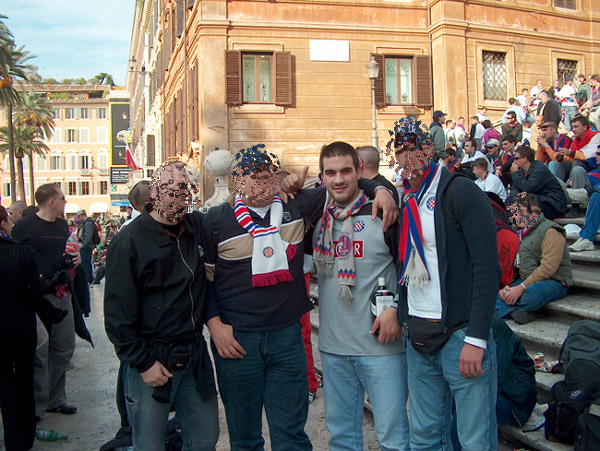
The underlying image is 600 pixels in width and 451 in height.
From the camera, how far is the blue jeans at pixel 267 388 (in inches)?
113

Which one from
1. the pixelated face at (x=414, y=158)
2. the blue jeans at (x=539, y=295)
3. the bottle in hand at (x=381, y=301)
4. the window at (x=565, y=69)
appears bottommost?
the blue jeans at (x=539, y=295)

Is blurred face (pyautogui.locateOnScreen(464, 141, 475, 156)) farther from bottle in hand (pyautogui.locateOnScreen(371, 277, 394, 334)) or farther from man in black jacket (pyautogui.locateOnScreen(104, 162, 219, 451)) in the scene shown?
man in black jacket (pyautogui.locateOnScreen(104, 162, 219, 451))

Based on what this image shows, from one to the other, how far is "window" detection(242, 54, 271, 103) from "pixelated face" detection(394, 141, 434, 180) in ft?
46.8

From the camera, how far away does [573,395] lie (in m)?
3.30

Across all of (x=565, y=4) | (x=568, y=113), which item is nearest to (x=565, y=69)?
(x=565, y=4)

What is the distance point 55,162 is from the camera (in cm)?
7219

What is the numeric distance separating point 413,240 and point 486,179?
667 centimetres

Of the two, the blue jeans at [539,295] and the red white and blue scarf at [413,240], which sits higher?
the red white and blue scarf at [413,240]

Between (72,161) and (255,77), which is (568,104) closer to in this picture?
(255,77)

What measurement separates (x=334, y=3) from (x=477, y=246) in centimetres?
1586

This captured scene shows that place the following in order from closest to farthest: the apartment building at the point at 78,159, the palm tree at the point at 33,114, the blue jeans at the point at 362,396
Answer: the blue jeans at the point at 362,396
the palm tree at the point at 33,114
the apartment building at the point at 78,159

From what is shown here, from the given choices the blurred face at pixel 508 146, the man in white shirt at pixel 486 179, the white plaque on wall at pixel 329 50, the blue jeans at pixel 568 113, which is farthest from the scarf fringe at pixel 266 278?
the white plaque on wall at pixel 329 50

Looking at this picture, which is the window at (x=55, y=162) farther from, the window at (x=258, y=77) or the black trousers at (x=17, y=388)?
the black trousers at (x=17, y=388)

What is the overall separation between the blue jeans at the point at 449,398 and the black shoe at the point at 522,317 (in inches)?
100
